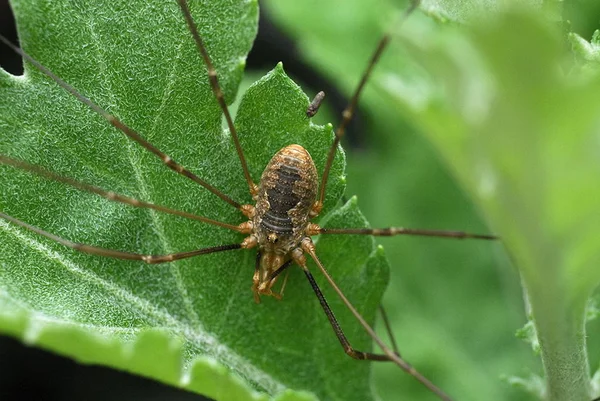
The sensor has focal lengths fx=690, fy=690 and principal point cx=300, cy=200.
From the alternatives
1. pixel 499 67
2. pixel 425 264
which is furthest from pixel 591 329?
pixel 499 67

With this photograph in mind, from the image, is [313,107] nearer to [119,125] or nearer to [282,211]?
[282,211]

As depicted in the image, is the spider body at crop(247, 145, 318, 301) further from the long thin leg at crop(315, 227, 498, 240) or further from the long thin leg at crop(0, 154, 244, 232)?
the long thin leg at crop(0, 154, 244, 232)

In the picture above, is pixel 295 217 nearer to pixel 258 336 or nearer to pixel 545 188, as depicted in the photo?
pixel 258 336

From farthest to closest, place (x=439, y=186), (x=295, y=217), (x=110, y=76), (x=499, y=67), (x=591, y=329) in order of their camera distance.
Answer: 1. (x=439, y=186)
2. (x=591, y=329)
3. (x=295, y=217)
4. (x=110, y=76)
5. (x=499, y=67)

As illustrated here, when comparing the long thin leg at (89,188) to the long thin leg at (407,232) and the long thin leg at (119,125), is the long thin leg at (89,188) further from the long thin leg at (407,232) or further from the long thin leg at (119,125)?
the long thin leg at (407,232)

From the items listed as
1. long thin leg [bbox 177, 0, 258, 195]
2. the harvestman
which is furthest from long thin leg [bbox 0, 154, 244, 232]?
long thin leg [bbox 177, 0, 258, 195]

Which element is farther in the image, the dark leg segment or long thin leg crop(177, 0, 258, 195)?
the dark leg segment

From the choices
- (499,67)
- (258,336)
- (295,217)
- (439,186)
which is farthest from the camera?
(439,186)
